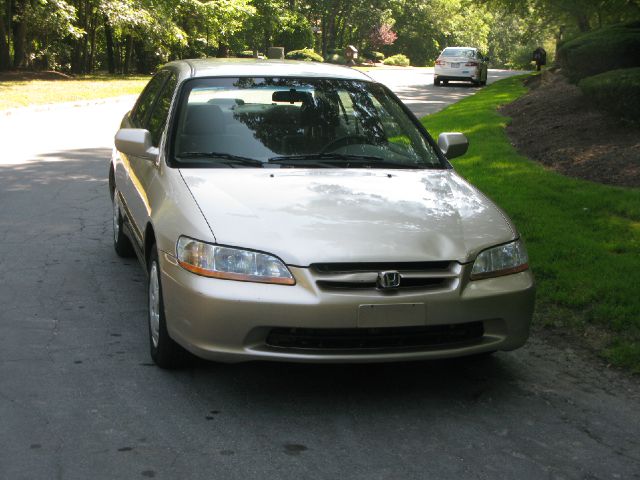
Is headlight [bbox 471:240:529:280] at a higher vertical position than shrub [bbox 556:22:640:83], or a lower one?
lower

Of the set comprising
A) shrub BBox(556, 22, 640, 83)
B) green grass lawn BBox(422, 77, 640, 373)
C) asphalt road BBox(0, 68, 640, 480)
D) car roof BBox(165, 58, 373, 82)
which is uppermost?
car roof BBox(165, 58, 373, 82)

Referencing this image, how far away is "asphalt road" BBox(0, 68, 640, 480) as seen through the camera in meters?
3.89

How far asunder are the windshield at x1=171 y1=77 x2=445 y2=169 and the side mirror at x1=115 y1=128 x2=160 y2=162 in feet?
0.59

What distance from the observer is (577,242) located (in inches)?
310

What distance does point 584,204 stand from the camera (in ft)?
30.4

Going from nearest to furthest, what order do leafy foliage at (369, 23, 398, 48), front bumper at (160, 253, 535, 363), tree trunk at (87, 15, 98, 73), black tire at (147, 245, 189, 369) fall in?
1. front bumper at (160, 253, 535, 363)
2. black tire at (147, 245, 189, 369)
3. tree trunk at (87, 15, 98, 73)
4. leafy foliage at (369, 23, 398, 48)

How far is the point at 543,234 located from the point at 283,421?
4.42 m

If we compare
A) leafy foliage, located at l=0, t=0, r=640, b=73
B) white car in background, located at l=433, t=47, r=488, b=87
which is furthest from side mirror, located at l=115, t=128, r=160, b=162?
white car in background, located at l=433, t=47, r=488, b=87

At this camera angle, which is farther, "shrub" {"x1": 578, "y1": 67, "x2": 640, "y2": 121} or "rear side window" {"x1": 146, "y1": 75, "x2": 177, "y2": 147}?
"shrub" {"x1": 578, "y1": 67, "x2": 640, "y2": 121}

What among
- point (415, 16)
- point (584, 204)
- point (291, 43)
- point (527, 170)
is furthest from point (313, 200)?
point (415, 16)

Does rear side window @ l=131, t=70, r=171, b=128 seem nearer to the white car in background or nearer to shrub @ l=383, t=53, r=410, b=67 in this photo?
the white car in background

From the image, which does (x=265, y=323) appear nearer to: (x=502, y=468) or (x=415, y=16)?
(x=502, y=468)

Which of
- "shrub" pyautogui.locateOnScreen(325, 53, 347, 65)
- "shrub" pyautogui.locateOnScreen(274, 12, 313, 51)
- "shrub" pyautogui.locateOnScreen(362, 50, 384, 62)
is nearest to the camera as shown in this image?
"shrub" pyautogui.locateOnScreen(274, 12, 313, 51)

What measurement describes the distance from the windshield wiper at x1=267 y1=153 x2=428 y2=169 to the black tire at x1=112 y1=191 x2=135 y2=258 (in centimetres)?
216
